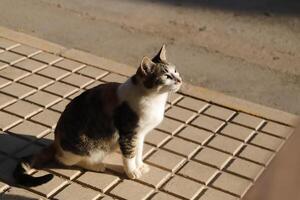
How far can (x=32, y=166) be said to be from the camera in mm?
2768

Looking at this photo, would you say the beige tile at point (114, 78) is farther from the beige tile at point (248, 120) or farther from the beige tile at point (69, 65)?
the beige tile at point (248, 120)

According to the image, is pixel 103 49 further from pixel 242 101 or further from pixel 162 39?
pixel 242 101

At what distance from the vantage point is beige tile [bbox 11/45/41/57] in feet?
13.4

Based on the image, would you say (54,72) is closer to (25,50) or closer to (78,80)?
(78,80)

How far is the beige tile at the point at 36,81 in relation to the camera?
3.62m

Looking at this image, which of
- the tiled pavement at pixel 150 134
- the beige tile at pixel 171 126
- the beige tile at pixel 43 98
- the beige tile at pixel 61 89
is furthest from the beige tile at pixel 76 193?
the beige tile at pixel 61 89

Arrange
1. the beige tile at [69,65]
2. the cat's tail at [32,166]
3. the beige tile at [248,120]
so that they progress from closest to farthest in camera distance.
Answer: the cat's tail at [32,166] → the beige tile at [248,120] → the beige tile at [69,65]

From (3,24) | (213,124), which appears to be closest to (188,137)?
(213,124)

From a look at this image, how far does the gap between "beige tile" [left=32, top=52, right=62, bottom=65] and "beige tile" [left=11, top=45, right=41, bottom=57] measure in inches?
2.4

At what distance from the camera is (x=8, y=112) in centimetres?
328

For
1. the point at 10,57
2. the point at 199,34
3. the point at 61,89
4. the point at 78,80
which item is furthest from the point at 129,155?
the point at 199,34

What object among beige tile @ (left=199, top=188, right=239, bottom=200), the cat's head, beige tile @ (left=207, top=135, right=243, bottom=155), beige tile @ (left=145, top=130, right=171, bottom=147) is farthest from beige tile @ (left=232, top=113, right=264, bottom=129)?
the cat's head

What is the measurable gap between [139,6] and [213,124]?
103 inches

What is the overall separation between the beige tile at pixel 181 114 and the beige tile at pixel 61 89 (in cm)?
76
